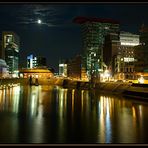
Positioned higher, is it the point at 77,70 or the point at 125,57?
the point at 125,57

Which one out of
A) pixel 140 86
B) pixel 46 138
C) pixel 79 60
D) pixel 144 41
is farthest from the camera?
pixel 79 60

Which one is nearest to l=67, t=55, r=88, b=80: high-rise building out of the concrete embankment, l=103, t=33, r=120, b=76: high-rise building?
l=103, t=33, r=120, b=76: high-rise building

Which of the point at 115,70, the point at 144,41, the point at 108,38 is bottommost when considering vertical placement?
the point at 115,70

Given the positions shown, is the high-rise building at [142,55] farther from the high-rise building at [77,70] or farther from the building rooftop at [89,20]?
the building rooftop at [89,20]

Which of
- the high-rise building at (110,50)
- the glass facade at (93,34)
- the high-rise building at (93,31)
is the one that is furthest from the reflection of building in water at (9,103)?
the high-rise building at (93,31)

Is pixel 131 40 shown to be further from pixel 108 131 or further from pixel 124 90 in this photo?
pixel 108 131

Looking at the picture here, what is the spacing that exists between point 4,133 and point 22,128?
2547 millimetres

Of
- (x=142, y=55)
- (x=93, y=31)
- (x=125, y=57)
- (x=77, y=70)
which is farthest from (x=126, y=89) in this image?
(x=93, y=31)

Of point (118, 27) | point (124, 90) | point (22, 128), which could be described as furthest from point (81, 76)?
point (22, 128)

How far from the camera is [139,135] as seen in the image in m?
21.1

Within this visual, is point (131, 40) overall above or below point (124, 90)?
above

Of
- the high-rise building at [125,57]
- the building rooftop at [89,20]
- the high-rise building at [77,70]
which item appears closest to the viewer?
the high-rise building at [125,57]

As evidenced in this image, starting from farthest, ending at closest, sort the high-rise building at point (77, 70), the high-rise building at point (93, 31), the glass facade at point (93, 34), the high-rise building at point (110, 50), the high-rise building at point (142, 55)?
the high-rise building at point (93, 31)
the glass facade at point (93, 34)
the high-rise building at point (77, 70)
the high-rise building at point (110, 50)
the high-rise building at point (142, 55)

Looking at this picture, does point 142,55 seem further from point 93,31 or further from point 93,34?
point 93,31
